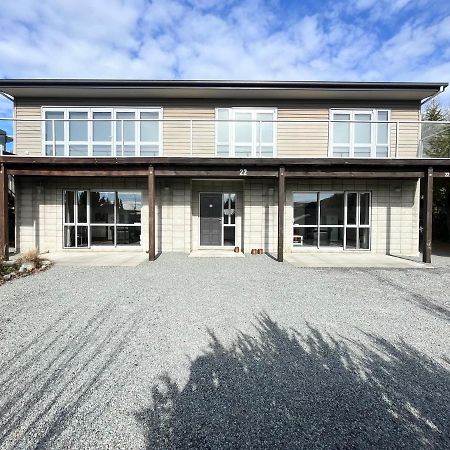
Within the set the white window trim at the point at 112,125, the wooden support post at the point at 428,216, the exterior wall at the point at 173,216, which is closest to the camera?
the wooden support post at the point at 428,216

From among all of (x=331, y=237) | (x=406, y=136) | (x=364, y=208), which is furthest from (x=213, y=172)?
(x=406, y=136)

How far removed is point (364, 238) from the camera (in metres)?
10.6

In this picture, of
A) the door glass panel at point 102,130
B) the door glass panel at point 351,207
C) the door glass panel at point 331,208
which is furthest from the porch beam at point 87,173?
the door glass panel at point 351,207

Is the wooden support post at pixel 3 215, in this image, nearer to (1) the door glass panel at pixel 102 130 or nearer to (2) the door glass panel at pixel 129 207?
(1) the door glass panel at pixel 102 130

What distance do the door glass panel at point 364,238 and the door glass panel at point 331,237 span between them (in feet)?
2.32

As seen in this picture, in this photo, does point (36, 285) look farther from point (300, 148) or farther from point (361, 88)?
point (361, 88)

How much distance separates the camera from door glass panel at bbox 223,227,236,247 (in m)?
11.1

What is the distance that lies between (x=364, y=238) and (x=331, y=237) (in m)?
1.28

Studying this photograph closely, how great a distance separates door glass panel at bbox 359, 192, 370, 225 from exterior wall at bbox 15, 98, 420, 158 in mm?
1799

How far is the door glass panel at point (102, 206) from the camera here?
1051 cm

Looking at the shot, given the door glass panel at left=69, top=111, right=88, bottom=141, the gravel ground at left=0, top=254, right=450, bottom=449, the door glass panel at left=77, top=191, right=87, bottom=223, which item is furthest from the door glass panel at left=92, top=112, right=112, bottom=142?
the gravel ground at left=0, top=254, right=450, bottom=449

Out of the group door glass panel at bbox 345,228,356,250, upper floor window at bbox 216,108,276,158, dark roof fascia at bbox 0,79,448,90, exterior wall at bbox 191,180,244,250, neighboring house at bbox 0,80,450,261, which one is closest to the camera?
dark roof fascia at bbox 0,79,448,90

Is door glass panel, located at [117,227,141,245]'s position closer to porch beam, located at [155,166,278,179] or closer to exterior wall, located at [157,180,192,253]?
exterior wall, located at [157,180,192,253]

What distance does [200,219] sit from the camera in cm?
1104
